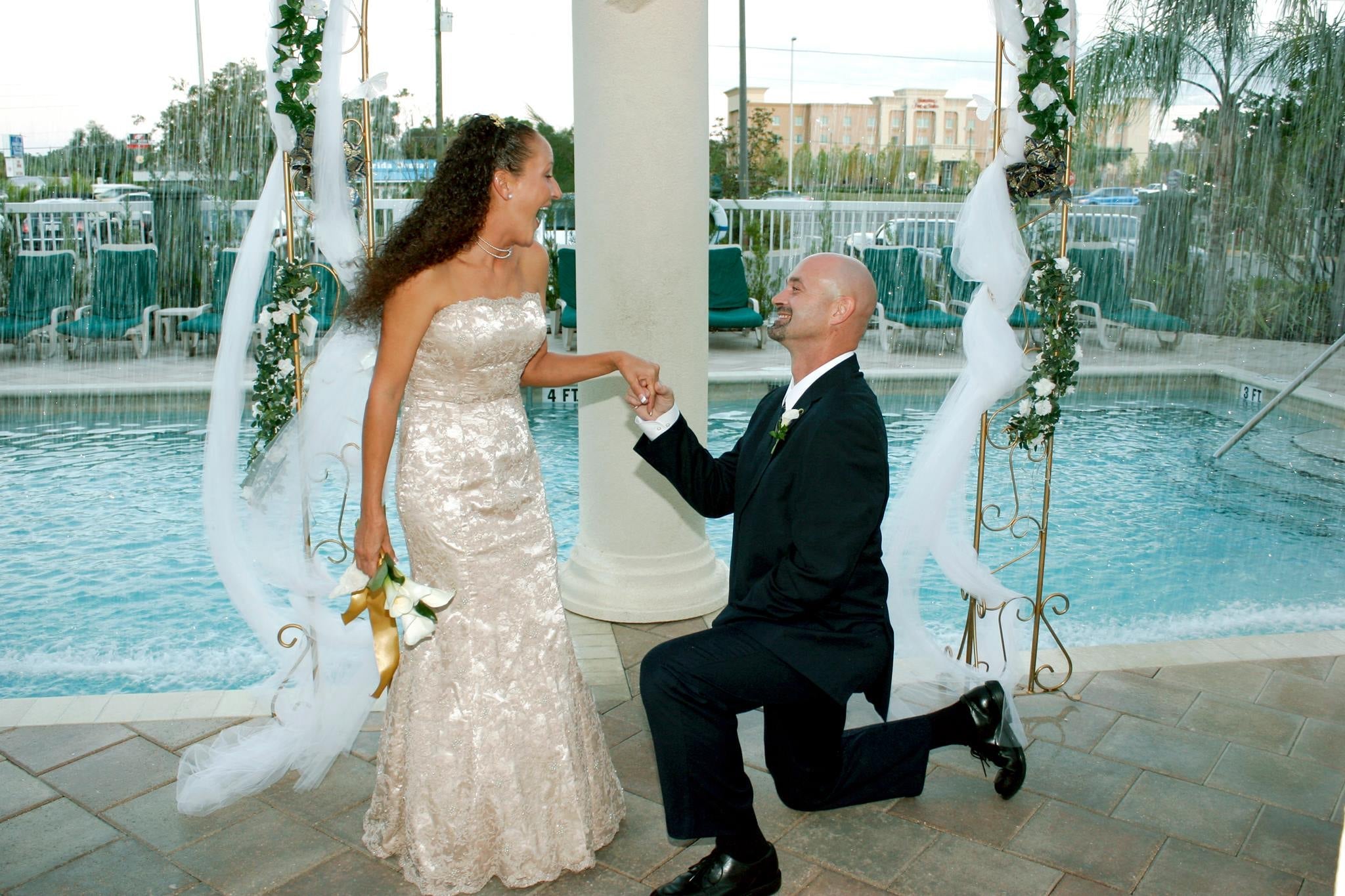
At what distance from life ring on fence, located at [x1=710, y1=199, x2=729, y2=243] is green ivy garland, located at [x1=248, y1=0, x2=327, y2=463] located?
30.9 feet

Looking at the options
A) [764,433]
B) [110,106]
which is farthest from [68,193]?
[764,433]

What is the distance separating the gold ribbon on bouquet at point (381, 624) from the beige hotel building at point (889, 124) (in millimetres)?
14749

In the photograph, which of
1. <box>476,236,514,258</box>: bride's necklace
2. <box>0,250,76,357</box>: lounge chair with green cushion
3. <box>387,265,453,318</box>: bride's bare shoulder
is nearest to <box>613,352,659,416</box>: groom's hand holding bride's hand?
<box>476,236,514,258</box>: bride's necklace

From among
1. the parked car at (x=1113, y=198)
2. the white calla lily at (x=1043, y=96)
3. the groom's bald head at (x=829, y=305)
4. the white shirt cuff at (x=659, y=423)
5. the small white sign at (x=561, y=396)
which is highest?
the parked car at (x=1113, y=198)

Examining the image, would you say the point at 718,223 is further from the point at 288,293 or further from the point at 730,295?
the point at 288,293

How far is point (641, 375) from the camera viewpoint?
3.14m

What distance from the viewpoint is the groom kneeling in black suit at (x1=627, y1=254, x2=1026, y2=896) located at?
2.73 meters

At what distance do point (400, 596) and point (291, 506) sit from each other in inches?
30.7

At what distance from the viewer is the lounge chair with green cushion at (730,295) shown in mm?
11555

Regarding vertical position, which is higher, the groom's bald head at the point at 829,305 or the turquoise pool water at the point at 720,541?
the groom's bald head at the point at 829,305

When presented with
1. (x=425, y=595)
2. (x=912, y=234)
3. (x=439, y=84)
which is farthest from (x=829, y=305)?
(x=439, y=84)

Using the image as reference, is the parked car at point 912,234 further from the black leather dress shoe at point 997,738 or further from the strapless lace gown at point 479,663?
the strapless lace gown at point 479,663

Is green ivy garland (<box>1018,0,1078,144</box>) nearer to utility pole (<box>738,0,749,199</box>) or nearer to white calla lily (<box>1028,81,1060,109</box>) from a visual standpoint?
white calla lily (<box>1028,81,1060,109</box>)

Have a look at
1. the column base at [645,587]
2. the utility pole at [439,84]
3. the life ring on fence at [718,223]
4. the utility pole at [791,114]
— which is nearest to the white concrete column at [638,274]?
the column base at [645,587]
